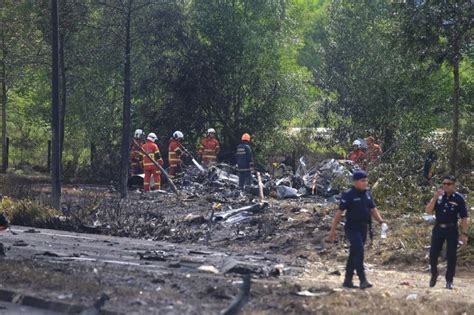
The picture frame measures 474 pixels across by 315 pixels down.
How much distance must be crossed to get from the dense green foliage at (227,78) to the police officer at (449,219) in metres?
17.5

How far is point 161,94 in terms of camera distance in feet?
117

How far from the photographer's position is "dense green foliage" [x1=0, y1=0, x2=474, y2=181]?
32.6 m

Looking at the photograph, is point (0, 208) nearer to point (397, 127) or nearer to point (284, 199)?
point (284, 199)

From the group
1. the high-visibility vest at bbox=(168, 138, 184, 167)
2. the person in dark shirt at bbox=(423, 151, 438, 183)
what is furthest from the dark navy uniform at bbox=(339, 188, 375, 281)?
the high-visibility vest at bbox=(168, 138, 184, 167)

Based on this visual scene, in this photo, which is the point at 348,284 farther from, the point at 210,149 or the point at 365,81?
the point at 365,81

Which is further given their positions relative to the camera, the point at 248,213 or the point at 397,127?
the point at 397,127

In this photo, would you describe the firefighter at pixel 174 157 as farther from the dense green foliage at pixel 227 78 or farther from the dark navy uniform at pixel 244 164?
the dark navy uniform at pixel 244 164

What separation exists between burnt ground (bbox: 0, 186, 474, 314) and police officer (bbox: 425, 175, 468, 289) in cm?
40

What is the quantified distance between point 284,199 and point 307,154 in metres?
9.90

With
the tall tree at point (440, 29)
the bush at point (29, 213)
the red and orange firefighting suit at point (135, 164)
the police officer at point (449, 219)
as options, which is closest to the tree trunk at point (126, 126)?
the bush at point (29, 213)

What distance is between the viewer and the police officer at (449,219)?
1398 cm

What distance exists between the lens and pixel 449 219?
1400 centimetres

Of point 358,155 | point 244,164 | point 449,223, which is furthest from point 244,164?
point 449,223

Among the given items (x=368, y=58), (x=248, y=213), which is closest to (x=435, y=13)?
(x=248, y=213)
